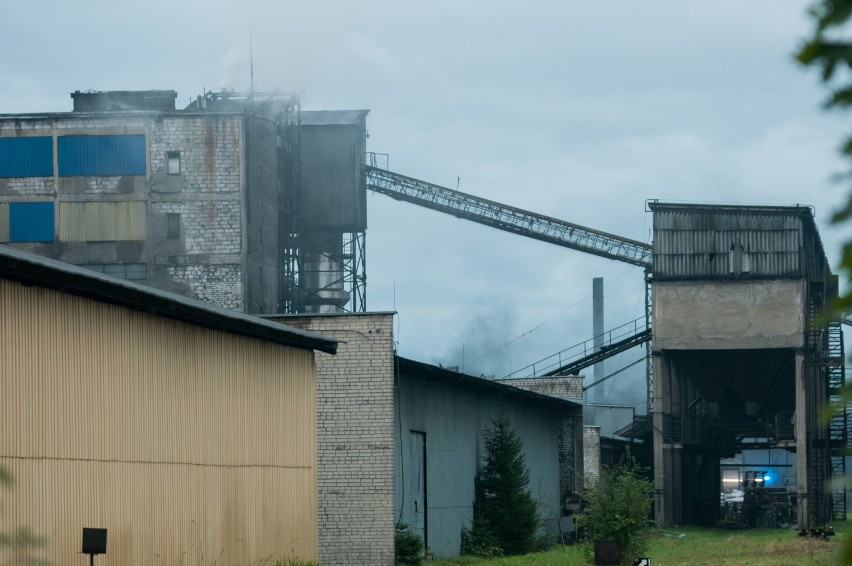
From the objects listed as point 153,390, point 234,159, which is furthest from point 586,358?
point 153,390

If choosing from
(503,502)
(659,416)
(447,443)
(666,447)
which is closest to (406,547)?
(447,443)

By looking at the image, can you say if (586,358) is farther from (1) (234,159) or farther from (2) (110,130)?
(2) (110,130)

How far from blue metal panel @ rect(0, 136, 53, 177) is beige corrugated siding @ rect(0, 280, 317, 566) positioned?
101 feet

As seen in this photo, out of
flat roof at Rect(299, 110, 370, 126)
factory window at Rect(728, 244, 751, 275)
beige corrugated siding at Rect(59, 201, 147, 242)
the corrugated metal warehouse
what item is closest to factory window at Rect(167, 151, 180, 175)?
beige corrugated siding at Rect(59, 201, 147, 242)

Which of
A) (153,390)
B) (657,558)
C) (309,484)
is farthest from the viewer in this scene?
(657,558)

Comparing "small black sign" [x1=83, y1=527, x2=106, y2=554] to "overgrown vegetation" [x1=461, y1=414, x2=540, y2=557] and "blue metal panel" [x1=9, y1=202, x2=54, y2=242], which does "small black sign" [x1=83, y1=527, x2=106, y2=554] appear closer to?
"overgrown vegetation" [x1=461, y1=414, x2=540, y2=557]

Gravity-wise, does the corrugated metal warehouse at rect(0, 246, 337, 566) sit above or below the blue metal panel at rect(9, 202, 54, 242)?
below

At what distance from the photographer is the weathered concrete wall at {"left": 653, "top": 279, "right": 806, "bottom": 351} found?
4684cm

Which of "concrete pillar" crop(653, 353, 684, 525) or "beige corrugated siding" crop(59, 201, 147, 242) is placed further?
"beige corrugated siding" crop(59, 201, 147, 242)

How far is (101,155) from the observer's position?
49.3 m

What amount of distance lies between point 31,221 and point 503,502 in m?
23.6

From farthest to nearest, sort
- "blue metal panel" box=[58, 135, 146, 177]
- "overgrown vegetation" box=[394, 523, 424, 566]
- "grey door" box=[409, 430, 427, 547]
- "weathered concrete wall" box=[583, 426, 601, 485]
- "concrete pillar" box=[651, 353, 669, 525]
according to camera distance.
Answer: "weathered concrete wall" box=[583, 426, 601, 485], "blue metal panel" box=[58, 135, 146, 177], "concrete pillar" box=[651, 353, 669, 525], "grey door" box=[409, 430, 427, 547], "overgrown vegetation" box=[394, 523, 424, 566]

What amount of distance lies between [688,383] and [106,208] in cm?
2370

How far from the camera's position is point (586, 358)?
56.4m
